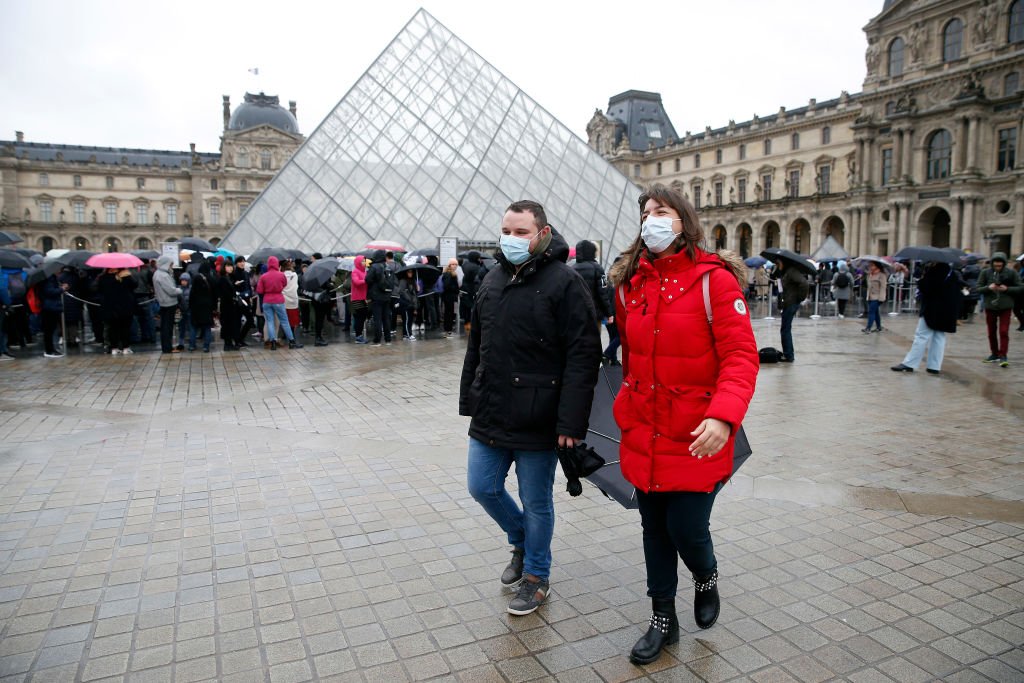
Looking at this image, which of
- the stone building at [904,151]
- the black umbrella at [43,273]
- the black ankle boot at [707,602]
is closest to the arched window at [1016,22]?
the stone building at [904,151]

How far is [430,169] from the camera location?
21.3 meters

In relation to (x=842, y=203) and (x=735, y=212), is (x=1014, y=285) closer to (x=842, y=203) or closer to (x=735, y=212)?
(x=842, y=203)

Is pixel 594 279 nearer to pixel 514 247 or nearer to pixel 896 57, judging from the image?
pixel 514 247

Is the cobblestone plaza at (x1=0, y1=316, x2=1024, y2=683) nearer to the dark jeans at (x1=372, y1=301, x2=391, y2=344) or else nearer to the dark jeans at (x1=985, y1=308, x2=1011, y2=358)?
the dark jeans at (x1=985, y1=308, x2=1011, y2=358)

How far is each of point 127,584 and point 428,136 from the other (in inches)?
810

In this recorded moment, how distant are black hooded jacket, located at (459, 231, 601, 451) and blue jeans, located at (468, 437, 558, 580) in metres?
0.08

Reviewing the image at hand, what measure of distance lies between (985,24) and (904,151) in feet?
25.3

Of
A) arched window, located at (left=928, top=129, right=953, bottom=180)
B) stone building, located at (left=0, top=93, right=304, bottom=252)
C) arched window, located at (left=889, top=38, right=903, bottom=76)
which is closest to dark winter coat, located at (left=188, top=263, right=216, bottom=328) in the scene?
arched window, located at (left=928, top=129, right=953, bottom=180)

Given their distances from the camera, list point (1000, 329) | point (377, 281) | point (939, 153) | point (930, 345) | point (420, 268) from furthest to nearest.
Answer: point (939, 153) → point (420, 268) → point (377, 281) → point (1000, 329) → point (930, 345)

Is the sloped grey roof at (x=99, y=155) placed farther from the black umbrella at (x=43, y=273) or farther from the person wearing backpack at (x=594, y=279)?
Answer: the person wearing backpack at (x=594, y=279)

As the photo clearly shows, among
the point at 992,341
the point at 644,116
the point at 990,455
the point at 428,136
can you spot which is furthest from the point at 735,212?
the point at 990,455

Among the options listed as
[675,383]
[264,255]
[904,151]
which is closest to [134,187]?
[264,255]

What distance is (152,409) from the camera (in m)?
6.82

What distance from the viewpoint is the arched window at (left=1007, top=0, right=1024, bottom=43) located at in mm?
37656
